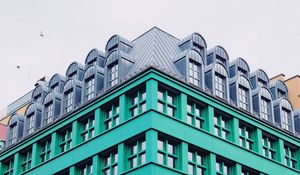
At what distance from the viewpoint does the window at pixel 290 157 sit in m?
55.2

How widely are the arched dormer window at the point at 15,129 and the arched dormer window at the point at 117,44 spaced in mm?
11989

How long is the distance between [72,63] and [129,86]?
11.4m

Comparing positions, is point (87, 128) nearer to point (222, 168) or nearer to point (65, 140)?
point (65, 140)

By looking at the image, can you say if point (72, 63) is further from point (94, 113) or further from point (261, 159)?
point (261, 159)

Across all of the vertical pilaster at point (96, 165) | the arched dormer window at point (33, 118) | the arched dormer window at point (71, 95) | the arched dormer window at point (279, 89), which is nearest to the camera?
the vertical pilaster at point (96, 165)

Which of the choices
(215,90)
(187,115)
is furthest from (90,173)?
(215,90)

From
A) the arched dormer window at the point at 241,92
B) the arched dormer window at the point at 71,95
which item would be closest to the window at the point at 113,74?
the arched dormer window at the point at 71,95

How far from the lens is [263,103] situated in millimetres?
55625

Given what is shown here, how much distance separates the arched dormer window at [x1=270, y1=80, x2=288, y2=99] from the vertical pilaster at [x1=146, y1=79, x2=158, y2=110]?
1661 cm

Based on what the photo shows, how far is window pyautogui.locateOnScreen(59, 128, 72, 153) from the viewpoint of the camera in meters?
52.6

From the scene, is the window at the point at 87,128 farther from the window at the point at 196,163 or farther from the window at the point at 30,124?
the window at the point at 30,124

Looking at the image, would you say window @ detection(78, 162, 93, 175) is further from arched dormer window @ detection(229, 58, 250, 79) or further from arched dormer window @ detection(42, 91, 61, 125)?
arched dormer window @ detection(229, 58, 250, 79)

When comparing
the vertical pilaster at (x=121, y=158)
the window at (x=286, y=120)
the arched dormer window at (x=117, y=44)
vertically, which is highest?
the arched dormer window at (x=117, y=44)

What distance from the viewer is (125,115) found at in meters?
47.0
